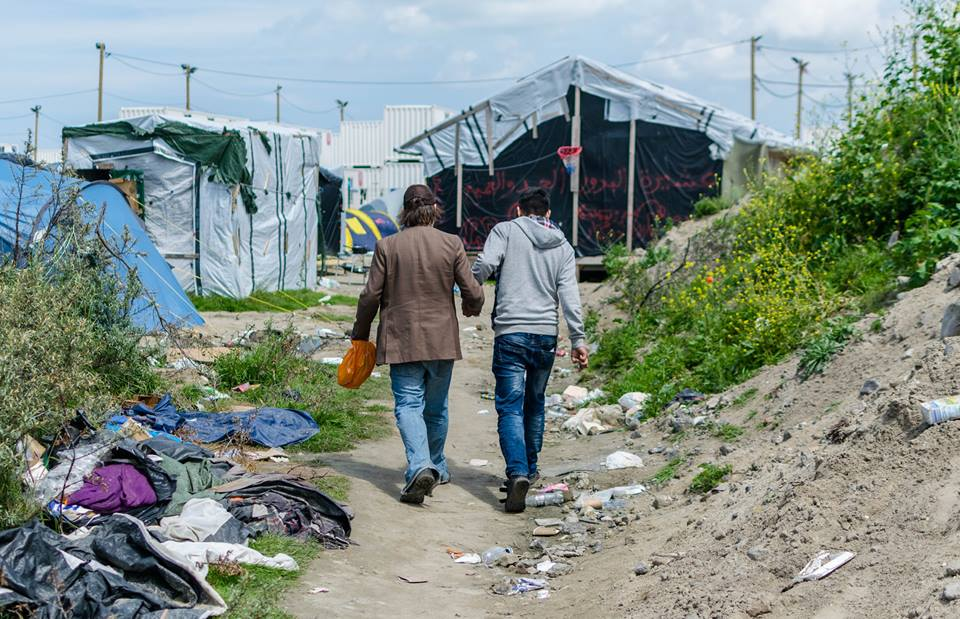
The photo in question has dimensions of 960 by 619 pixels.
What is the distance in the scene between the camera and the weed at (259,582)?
3.91m

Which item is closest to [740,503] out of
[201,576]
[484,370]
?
[201,576]

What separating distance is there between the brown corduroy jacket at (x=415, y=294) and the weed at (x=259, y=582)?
147 centimetres

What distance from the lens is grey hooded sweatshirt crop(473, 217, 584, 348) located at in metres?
6.23

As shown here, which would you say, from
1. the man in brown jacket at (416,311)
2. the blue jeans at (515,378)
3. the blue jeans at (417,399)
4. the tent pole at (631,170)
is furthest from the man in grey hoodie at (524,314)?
the tent pole at (631,170)

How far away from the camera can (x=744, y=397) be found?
770 cm

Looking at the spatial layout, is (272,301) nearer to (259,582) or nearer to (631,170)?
(631,170)

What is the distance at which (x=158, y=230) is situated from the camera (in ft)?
52.5

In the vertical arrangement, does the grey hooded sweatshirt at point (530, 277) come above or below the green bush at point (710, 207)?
below

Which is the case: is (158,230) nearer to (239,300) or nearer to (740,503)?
(239,300)

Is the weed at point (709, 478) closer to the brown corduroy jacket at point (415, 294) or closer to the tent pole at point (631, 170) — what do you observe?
the brown corduroy jacket at point (415, 294)

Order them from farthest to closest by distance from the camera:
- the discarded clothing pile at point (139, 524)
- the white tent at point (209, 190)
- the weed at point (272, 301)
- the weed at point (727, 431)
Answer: the weed at point (272, 301)
the white tent at point (209, 190)
the weed at point (727, 431)
the discarded clothing pile at point (139, 524)

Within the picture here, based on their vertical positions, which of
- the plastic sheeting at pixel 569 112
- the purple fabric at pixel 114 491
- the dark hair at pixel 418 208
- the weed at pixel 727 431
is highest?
the plastic sheeting at pixel 569 112

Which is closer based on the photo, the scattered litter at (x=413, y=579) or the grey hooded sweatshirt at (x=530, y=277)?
the scattered litter at (x=413, y=579)

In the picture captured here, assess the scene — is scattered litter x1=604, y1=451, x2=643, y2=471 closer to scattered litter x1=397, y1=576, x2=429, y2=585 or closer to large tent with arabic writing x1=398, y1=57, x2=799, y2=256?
scattered litter x1=397, y1=576, x2=429, y2=585
